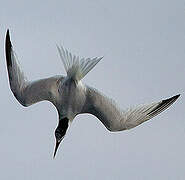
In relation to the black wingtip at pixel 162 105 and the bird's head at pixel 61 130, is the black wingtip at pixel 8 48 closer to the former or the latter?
the bird's head at pixel 61 130

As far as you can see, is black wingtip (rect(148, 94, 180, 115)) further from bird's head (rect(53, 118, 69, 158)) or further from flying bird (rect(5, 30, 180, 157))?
bird's head (rect(53, 118, 69, 158))

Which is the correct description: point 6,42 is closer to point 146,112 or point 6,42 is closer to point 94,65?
point 94,65

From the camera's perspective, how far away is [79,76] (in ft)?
16.6

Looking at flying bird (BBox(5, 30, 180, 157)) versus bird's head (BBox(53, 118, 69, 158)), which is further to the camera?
bird's head (BBox(53, 118, 69, 158))

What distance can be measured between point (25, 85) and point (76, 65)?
0.93 metres

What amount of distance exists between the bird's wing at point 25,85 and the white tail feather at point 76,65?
0.25 metres

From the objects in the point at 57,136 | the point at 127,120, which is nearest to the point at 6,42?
the point at 57,136

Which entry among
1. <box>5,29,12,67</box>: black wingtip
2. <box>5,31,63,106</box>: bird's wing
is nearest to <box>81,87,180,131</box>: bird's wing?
<box>5,31,63,106</box>: bird's wing

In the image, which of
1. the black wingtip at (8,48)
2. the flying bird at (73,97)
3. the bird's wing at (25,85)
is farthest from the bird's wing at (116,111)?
the black wingtip at (8,48)

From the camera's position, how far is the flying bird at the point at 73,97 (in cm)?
495

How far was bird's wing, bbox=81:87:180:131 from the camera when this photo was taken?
5.11 m

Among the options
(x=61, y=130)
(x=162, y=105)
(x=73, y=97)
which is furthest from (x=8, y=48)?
(x=162, y=105)

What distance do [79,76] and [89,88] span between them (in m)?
0.24

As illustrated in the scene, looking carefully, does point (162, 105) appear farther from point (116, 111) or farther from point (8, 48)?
point (8, 48)
